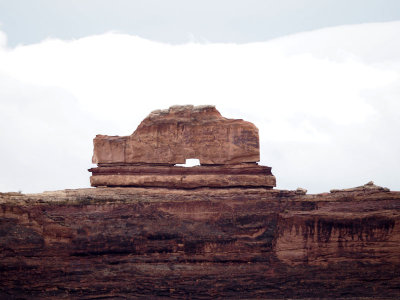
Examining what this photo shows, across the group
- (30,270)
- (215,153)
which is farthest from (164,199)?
(30,270)

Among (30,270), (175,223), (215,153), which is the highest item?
(215,153)

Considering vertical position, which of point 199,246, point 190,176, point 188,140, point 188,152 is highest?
point 188,140

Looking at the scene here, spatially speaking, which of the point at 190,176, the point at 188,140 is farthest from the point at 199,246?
the point at 188,140

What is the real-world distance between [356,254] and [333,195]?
3.22 m

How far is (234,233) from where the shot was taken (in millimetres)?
32031

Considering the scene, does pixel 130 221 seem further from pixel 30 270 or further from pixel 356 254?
pixel 356 254

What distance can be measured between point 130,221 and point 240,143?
22.4 feet

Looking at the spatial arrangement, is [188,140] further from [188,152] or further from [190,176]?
[190,176]

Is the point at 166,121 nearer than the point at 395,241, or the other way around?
the point at 395,241

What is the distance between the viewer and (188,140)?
33875 millimetres

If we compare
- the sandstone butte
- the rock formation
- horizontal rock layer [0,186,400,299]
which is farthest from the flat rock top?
horizontal rock layer [0,186,400,299]

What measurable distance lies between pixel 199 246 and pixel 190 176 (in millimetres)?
3746

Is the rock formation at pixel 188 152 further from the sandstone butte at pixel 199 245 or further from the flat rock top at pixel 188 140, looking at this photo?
the sandstone butte at pixel 199 245

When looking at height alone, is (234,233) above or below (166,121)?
below
